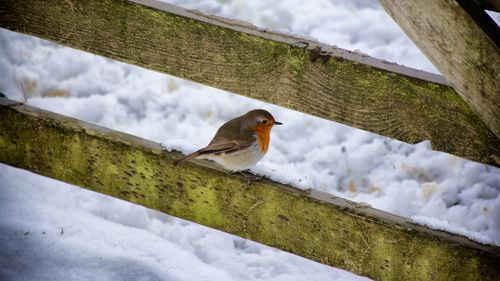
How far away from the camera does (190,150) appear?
2701mm

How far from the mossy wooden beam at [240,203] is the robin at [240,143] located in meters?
0.15

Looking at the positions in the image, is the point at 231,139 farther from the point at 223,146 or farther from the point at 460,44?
the point at 460,44

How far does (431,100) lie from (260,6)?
3.09 metres

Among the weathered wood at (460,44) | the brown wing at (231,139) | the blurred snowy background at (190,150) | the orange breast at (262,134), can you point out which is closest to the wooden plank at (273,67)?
the blurred snowy background at (190,150)

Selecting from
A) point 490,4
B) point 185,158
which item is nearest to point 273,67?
point 185,158

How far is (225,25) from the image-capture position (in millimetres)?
2426

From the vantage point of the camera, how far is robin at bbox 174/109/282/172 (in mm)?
2785

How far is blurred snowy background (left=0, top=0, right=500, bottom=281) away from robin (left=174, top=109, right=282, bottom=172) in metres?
0.12

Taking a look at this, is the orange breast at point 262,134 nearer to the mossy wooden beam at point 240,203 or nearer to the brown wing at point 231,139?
the brown wing at point 231,139

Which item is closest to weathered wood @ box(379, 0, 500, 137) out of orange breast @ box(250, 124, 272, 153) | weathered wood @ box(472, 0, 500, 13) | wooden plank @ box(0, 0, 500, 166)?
weathered wood @ box(472, 0, 500, 13)

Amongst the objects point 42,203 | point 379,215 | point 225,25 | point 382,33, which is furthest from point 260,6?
point 379,215

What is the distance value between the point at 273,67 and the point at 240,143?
28.4 inches

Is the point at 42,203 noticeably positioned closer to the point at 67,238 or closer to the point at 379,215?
the point at 67,238

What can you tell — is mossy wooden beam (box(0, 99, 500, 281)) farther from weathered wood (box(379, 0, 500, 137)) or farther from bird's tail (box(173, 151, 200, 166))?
weathered wood (box(379, 0, 500, 137))
